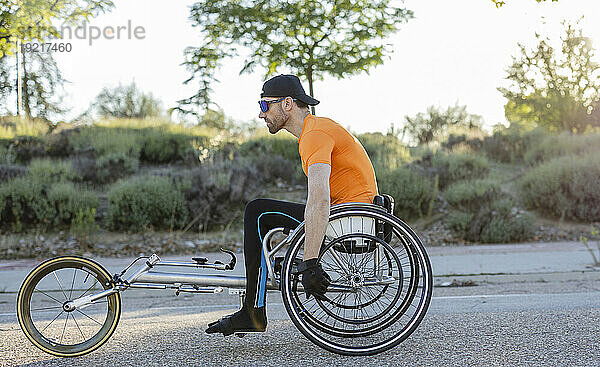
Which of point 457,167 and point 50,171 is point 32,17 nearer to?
point 50,171

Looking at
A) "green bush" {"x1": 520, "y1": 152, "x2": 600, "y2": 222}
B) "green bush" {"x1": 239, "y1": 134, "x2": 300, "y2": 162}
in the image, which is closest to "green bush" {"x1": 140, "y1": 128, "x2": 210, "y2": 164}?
"green bush" {"x1": 239, "y1": 134, "x2": 300, "y2": 162}

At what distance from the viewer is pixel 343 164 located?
4.04m

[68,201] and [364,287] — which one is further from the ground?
[68,201]

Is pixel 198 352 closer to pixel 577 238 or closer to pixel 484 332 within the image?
pixel 484 332

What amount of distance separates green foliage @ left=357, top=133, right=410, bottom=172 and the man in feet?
31.8

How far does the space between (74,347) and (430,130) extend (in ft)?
65.1

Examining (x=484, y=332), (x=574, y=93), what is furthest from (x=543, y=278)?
(x=574, y=93)

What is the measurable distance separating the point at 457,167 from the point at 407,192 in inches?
93.8

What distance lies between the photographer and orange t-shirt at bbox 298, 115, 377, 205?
3.96 m

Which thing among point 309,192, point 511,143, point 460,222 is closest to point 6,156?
point 460,222

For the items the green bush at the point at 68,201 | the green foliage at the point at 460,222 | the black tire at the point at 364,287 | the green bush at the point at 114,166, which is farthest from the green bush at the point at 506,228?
the black tire at the point at 364,287

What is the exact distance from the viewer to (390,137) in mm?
17984

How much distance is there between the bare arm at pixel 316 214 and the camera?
375 centimetres

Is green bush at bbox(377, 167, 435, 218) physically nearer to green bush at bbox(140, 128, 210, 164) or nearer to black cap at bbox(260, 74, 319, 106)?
green bush at bbox(140, 128, 210, 164)
